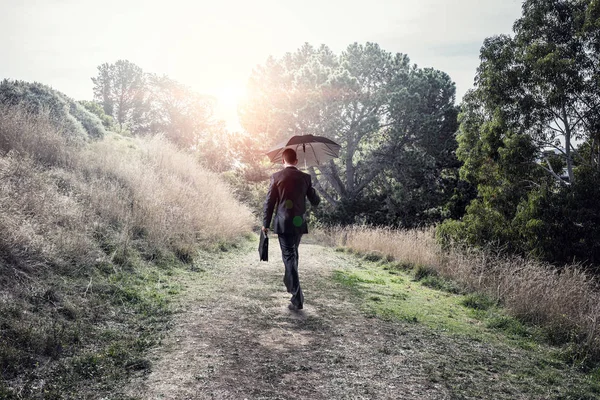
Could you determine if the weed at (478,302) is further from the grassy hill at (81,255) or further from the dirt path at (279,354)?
the grassy hill at (81,255)

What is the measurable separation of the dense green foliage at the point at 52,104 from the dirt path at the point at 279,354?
963cm

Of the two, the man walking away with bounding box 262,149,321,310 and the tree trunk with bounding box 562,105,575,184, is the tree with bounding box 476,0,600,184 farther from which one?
the man walking away with bounding box 262,149,321,310

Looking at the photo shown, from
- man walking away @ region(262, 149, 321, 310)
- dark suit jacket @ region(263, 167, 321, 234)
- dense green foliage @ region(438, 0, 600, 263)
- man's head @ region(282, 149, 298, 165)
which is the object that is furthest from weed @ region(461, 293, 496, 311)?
man's head @ region(282, 149, 298, 165)

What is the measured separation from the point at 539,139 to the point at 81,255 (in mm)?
10014

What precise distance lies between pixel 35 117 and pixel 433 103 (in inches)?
792

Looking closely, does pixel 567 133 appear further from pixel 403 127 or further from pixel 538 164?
pixel 403 127

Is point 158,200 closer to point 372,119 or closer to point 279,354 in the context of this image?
point 279,354

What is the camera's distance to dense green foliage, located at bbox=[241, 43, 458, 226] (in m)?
20.1

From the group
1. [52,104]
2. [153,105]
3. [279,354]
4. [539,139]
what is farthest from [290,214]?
[153,105]

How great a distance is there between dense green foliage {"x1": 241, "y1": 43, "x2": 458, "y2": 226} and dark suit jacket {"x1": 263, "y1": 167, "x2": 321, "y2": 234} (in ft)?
47.1

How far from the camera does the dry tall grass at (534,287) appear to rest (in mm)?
5086

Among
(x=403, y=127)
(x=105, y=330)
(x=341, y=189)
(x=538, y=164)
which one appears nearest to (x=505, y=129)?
(x=538, y=164)

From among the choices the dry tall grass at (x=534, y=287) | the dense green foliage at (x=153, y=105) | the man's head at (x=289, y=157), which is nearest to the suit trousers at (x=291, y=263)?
the man's head at (x=289, y=157)

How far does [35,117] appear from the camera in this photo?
403 inches
